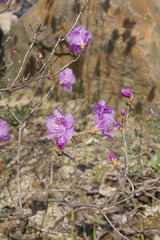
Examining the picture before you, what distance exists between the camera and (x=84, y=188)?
7.49 ft

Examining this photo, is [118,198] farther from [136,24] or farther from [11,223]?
[136,24]

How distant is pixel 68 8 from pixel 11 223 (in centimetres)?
276

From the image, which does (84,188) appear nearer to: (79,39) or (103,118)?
(103,118)

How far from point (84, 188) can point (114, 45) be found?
6.08 ft

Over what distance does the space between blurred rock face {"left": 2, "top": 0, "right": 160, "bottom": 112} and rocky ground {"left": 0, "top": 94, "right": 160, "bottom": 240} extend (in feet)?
1.41

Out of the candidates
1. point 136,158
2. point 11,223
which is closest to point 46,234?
point 11,223

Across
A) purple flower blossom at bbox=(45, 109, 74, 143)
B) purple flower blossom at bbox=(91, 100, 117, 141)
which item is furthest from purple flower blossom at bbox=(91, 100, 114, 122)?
purple flower blossom at bbox=(45, 109, 74, 143)

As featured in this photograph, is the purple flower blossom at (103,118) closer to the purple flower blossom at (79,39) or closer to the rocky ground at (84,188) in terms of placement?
the rocky ground at (84,188)

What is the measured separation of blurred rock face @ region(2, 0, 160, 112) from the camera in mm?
3039

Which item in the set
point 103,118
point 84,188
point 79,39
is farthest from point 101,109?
point 84,188

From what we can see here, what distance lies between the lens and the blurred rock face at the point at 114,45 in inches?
120

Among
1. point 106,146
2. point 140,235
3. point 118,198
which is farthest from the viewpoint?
point 106,146

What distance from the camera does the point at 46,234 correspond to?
191 cm

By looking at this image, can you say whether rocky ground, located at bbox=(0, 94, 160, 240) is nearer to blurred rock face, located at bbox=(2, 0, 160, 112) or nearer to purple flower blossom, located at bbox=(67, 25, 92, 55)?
blurred rock face, located at bbox=(2, 0, 160, 112)
